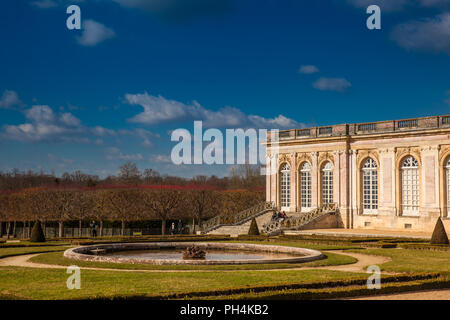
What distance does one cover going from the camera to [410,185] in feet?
111

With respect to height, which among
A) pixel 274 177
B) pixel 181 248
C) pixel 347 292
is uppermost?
pixel 274 177

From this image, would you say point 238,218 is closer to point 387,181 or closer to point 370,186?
point 370,186

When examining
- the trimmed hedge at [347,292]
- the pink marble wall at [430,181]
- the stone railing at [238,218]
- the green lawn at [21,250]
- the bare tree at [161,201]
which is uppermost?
the pink marble wall at [430,181]

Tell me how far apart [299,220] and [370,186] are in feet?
18.0

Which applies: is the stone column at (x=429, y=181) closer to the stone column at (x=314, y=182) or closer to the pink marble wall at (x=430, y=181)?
the pink marble wall at (x=430, y=181)

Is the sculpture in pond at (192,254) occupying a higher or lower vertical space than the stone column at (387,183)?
lower

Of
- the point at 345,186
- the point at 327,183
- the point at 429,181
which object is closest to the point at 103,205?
the point at 327,183

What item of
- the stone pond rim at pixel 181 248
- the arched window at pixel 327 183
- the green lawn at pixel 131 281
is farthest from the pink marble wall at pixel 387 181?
the green lawn at pixel 131 281

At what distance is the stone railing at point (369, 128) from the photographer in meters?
32.8

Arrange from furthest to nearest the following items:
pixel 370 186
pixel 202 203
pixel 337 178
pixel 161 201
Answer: pixel 202 203, pixel 161 201, pixel 337 178, pixel 370 186

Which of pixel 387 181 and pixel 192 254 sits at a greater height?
pixel 387 181
